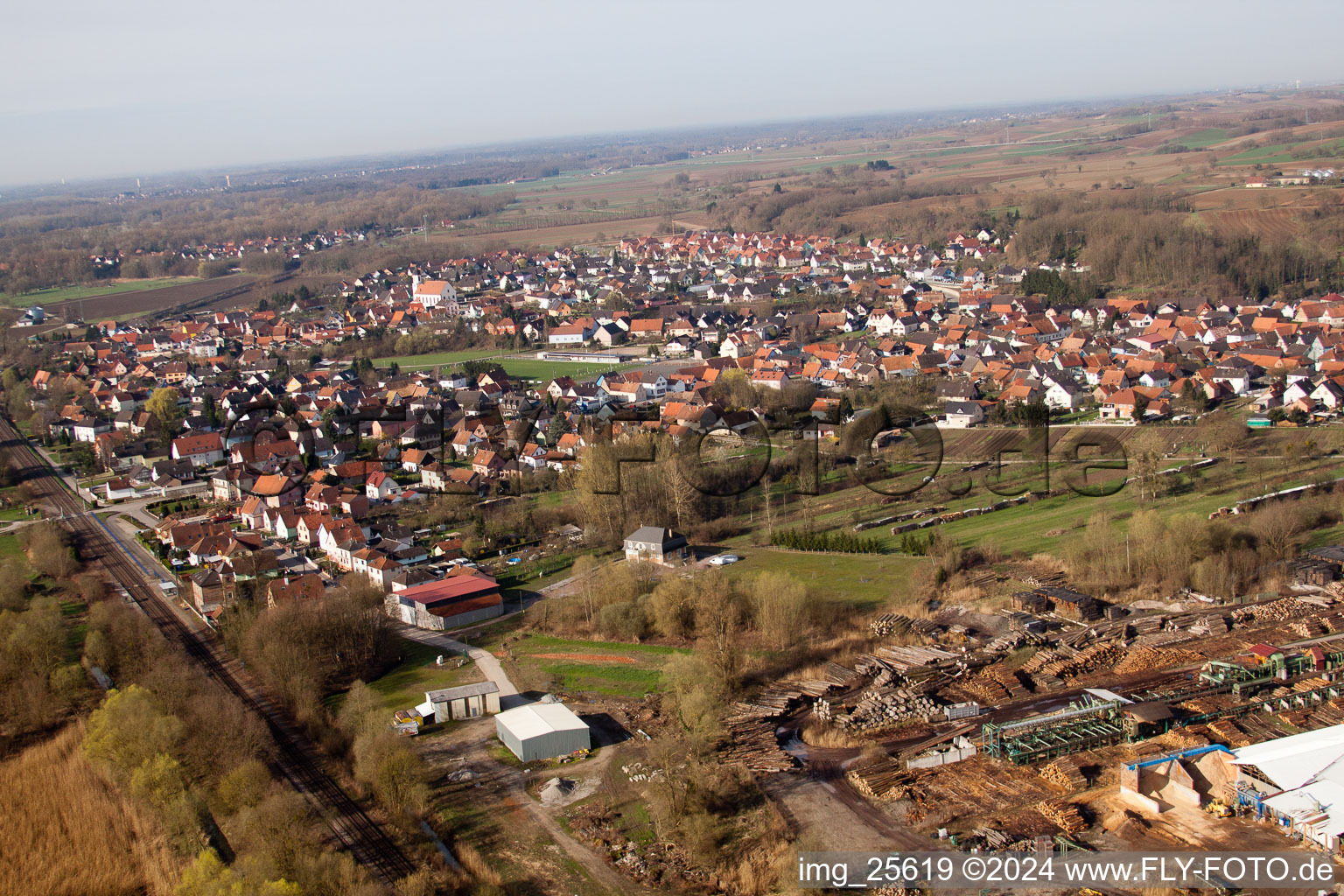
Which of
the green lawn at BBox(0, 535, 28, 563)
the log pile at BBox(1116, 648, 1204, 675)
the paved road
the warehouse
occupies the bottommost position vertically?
the paved road

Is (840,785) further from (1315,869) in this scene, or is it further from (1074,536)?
(1074,536)

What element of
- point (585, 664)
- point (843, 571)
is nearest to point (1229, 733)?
point (843, 571)

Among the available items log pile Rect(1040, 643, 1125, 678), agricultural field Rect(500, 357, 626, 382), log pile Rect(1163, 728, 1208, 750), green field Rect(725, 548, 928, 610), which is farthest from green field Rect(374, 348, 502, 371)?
log pile Rect(1163, 728, 1208, 750)

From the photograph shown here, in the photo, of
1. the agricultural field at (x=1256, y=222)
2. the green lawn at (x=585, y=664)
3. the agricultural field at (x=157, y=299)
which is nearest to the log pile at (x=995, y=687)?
the green lawn at (x=585, y=664)

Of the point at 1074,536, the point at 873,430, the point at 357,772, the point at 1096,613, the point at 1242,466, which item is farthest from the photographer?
the point at 873,430

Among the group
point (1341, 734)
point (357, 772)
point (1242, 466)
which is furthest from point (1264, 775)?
point (1242, 466)

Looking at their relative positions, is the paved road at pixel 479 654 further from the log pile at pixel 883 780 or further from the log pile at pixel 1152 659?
the log pile at pixel 1152 659

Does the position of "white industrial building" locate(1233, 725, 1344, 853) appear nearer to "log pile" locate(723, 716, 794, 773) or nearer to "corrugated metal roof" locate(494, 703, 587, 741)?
"log pile" locate(723, 716, 794, 773)
